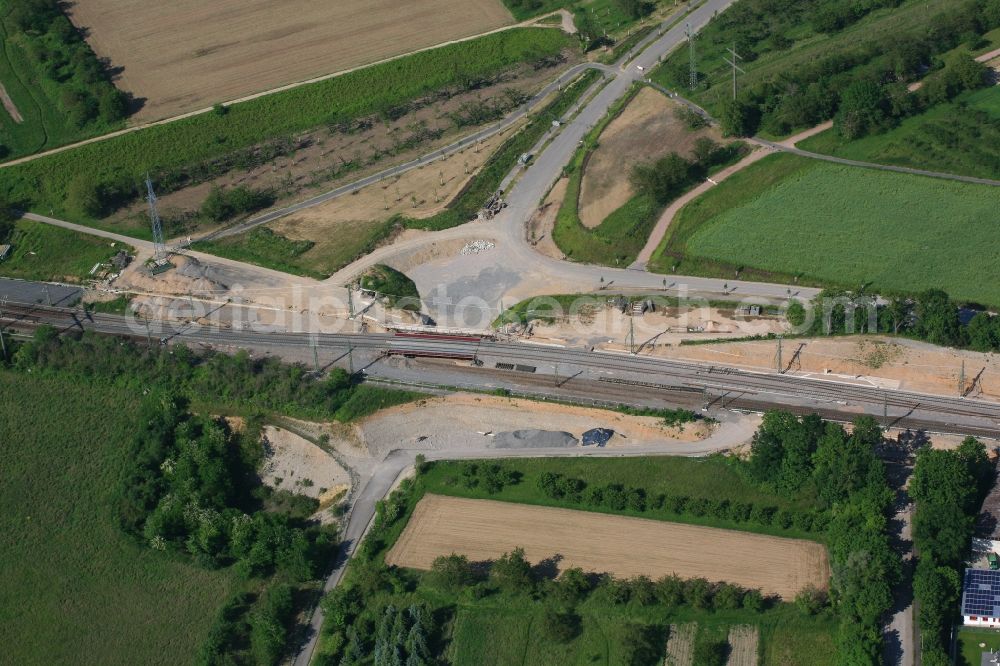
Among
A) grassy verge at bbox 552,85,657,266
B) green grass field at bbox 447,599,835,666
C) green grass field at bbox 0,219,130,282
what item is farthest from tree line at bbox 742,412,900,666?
green grass field at bbox 0,219,130,282

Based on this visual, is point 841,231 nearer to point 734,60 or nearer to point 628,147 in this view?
point 628,147

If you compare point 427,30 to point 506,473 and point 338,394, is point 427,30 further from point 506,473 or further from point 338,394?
point 506,473

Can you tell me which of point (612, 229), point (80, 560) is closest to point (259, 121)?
point (612, 229)

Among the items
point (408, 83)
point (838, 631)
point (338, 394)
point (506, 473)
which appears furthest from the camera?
point (408, 83)

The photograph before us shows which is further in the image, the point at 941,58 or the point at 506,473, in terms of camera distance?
the point at 941,58

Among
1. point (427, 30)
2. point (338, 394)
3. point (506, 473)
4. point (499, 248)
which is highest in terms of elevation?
point (427, 30)

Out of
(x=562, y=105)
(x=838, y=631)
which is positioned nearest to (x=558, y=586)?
(x=838, y=631)

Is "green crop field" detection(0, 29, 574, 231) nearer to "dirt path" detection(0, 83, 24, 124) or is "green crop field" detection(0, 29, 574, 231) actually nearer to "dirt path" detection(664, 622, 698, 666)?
"dirt path" detection(0, 83, 24, 124)
